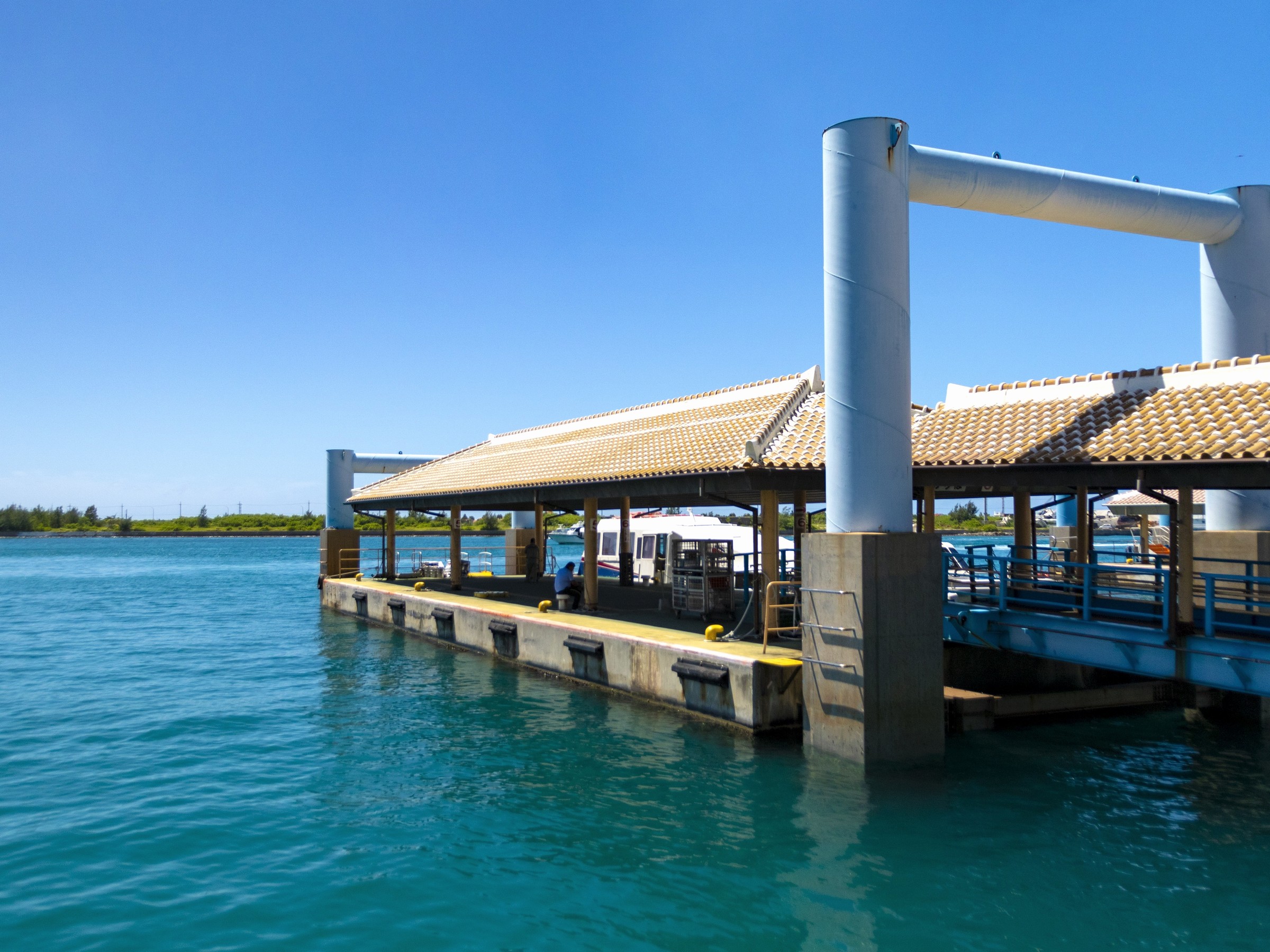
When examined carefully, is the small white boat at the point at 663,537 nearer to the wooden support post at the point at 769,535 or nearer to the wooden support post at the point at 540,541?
the wooden support post at the point at 540,541

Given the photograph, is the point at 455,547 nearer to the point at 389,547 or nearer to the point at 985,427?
the point at 389,547

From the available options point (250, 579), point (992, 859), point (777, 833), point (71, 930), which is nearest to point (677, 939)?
point (777, 833)

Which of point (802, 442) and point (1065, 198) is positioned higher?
point (1065, 198)

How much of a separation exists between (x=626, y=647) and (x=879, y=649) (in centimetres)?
594

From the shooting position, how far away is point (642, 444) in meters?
21.0

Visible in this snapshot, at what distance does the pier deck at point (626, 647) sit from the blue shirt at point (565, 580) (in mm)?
672

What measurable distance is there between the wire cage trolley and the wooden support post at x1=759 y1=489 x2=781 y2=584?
301cm

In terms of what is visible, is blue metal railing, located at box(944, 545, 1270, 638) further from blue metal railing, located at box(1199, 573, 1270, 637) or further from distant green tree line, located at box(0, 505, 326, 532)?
distant green tree line, located at box(0, 505, 326, 532)

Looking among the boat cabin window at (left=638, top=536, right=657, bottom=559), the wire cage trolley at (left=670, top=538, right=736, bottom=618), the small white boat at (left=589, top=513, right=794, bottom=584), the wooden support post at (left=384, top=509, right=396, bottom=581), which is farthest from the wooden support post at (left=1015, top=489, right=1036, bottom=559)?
the wooden support post at (left=384, top=509, right=396, bottom=581)

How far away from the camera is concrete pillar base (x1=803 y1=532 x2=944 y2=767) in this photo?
1216 centimetres

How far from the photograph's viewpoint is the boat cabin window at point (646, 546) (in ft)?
119

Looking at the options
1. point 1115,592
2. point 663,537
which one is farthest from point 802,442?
point 663,537

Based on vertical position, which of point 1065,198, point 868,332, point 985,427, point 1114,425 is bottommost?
point 1114,425

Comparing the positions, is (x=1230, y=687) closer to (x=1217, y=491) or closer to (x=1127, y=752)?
(x=1127, y=752)
